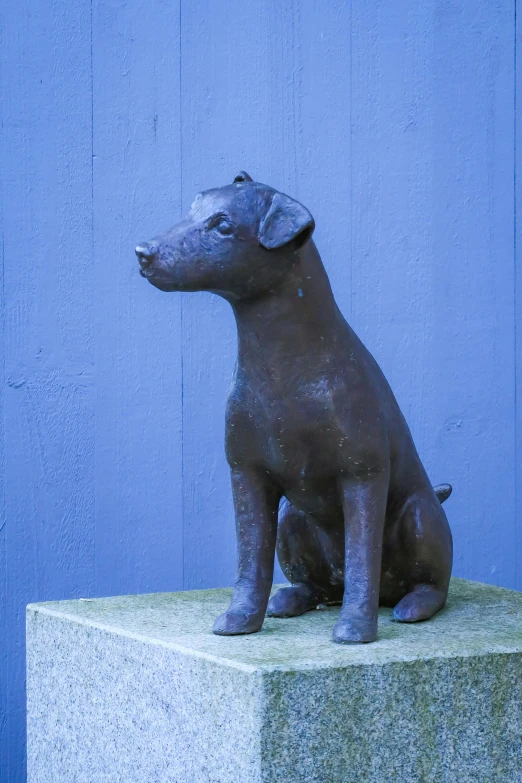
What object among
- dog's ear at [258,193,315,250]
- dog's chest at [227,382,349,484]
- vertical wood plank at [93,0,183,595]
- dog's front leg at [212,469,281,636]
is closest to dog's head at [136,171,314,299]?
dog's ear at [258,193,315,250]

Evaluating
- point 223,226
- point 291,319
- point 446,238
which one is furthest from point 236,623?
point 446,238

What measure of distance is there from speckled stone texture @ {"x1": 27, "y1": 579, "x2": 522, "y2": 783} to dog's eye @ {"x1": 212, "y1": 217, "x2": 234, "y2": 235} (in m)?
0.56

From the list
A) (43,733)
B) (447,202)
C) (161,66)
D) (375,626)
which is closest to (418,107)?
(447,202)

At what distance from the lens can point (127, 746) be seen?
1.64 m

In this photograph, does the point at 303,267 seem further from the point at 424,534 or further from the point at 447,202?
the point at 447,202

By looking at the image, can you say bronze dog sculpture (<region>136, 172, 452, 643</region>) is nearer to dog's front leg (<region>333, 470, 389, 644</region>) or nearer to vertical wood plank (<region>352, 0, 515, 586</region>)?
dog's front leg (<region>333, 470, 389, 644</region>)

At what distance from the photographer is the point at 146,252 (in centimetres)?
154

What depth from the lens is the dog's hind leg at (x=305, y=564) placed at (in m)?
1.79

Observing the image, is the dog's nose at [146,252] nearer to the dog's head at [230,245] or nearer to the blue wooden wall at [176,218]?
the dog's head at [230,245]

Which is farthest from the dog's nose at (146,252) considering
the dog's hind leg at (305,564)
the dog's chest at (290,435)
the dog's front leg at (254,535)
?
the dog's hind leg at (305,564)

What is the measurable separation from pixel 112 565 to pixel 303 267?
3.48 ft

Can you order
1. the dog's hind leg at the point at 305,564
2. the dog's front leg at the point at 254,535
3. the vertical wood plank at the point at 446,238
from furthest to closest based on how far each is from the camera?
the vertical wood plank at the point at 446,238
the dog's hind leg at the point at 305,564
the dog's front leg at the point at 254,535

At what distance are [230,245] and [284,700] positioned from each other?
1.97ft

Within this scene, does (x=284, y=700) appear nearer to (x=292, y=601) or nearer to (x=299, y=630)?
(x=299, y=630)
